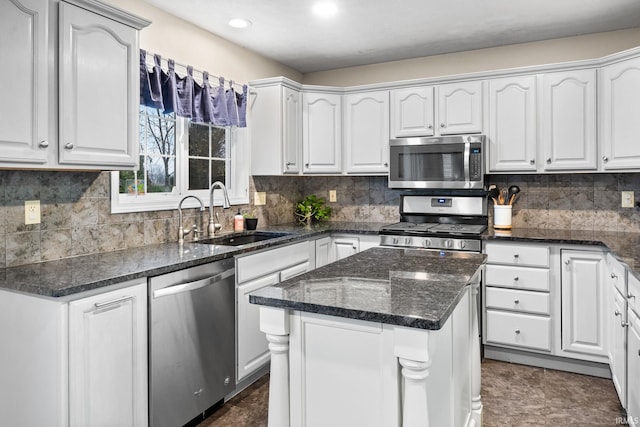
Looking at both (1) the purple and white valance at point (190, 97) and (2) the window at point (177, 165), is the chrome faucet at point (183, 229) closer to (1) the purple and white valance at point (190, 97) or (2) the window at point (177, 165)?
(2) the window at point (177, 165)

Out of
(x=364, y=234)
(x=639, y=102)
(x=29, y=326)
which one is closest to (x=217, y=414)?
(x=29, y=326)

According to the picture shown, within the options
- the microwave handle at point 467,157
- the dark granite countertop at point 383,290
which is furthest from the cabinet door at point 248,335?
the microwave handle at point 467,157

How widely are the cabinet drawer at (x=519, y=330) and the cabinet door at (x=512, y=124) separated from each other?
1.15 metres

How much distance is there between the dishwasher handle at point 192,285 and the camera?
214 cm

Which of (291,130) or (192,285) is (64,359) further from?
(291,130)

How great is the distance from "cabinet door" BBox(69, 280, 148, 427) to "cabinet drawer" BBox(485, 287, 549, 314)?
2481 millimetres

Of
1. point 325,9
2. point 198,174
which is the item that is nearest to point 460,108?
point 325,9

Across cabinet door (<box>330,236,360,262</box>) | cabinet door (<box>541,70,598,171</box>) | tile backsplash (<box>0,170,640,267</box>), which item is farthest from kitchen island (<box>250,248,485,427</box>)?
cabinet door (<box>541,70,598,171</box>)

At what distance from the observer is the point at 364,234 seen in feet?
12.4

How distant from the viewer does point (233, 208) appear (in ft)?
12.1

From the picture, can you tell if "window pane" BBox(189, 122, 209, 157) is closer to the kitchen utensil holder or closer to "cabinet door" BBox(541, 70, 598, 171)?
the kitchen utensil holder

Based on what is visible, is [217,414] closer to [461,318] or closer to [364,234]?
[461,318]

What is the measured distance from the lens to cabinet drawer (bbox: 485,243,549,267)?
3182mm

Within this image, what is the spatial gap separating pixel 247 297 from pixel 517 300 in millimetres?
1987
